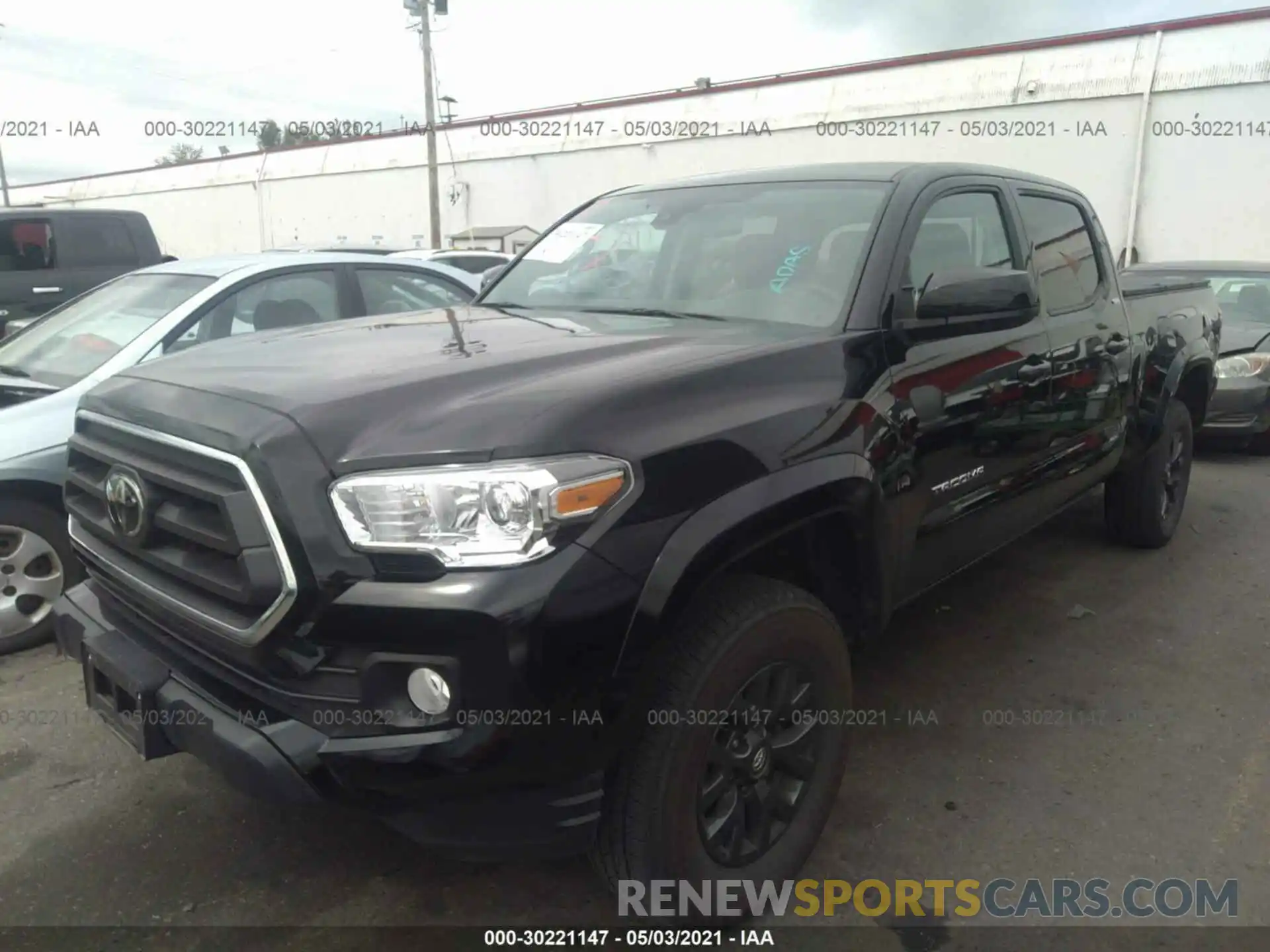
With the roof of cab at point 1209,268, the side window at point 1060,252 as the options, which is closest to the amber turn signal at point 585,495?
the side window at point 1060,252

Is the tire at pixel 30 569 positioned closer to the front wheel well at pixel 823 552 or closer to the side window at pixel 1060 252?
the front wheel well at pixel 823 552

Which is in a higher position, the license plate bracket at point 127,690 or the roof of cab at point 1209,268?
the roof of cab at point 1209,268

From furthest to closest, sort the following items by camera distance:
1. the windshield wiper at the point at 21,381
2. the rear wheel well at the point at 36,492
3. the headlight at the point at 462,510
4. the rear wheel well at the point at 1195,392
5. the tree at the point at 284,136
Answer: the tree at the point at 284,136
the rear wheel well at the point at 1195,392
the windshield wiper at the point at 21,381
the rear wheel well at the point at 36,492
the headlight at the point at 462,510

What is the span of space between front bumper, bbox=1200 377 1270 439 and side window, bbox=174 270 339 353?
20.7ft

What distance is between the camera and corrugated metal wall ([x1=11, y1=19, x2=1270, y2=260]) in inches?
626

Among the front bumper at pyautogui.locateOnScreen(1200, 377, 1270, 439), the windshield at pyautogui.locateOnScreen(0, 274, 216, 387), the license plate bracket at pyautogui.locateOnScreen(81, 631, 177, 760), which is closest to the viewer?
the license plate bracket at pyautogui.locateOnScreen(81, 631, 177, 760)

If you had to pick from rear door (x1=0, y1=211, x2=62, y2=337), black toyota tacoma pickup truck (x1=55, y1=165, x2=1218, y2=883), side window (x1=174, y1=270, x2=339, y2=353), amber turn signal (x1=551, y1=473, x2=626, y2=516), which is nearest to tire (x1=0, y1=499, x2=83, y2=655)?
side window (x1=174, y1=270, x2=339, y2=353)

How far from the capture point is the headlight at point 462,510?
183 cm

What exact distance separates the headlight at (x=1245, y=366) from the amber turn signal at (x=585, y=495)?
698 cm

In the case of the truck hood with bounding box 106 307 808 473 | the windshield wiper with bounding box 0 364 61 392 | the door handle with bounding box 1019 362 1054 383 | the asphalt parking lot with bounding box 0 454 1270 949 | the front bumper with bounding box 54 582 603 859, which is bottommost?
the asphalt parking lot with bounding box 0 454 1270 949

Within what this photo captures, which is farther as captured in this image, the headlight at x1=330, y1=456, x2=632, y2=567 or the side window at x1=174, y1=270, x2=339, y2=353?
the side window at x1=174, y1=270, x2=339, y2=353

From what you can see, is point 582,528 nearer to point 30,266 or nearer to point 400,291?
point 400,291

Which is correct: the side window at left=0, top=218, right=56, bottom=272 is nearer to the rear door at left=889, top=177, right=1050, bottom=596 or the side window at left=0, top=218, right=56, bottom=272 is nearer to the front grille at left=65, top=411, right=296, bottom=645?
the front grille at left=65, top=411, right=296, bottom=645

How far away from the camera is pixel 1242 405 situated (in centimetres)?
721
